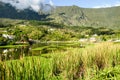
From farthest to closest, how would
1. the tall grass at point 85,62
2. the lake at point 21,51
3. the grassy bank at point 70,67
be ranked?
the lake at point 21,51 → the tall grass at point 85,62 → the grassy bank at point 70,67

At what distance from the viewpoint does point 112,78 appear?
28.8 ft

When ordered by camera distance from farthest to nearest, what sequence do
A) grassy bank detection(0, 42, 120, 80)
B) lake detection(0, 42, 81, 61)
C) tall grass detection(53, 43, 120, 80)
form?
lake detection(0, 42, 81, 61) → tall grass detection(53, 43, 120, 80) → grassy bank detection(0, 42, 120, 80)

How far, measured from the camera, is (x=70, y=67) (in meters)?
10.7

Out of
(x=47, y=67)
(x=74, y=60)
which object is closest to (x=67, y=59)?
(x=74, y=60)

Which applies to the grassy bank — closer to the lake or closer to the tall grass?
the tall grass

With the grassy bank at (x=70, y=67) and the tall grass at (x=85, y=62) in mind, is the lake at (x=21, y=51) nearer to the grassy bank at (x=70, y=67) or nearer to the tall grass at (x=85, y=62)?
the grassy bank at (x=70, y=67)

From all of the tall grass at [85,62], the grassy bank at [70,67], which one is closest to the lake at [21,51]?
the grassy bank at [70,67]

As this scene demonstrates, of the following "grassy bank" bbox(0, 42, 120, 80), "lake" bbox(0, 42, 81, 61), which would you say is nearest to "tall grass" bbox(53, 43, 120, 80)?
"grassy bank" bbox(0, 42, 120, 80)

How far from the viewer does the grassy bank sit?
30.0 feet

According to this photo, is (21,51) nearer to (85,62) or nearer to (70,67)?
(70,67)

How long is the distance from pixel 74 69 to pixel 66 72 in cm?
50

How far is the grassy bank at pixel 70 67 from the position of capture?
916cm

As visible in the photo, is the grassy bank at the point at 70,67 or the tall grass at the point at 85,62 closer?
the grassy bank at the point at 70,67

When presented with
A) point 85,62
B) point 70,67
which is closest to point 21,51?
point 70,67
